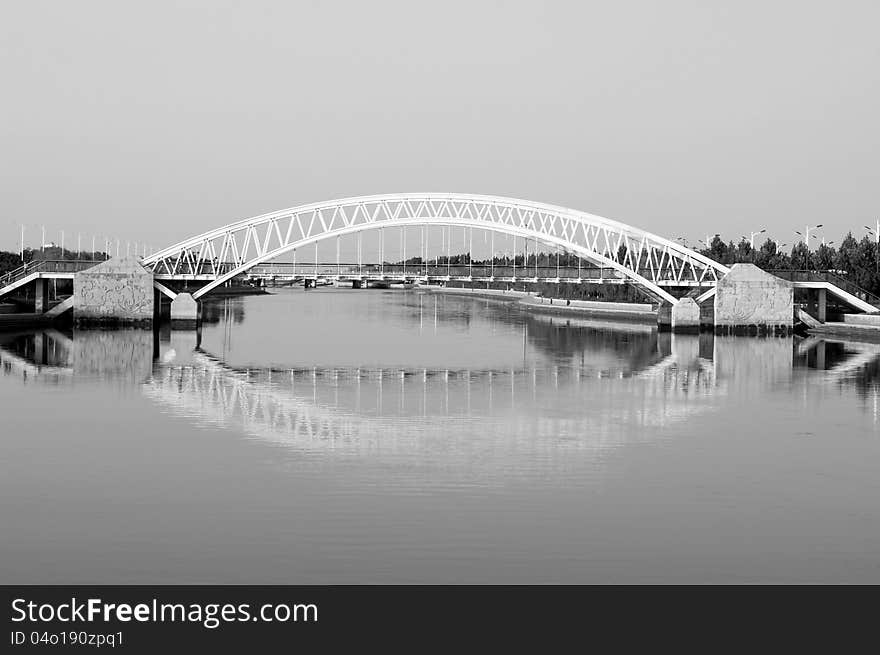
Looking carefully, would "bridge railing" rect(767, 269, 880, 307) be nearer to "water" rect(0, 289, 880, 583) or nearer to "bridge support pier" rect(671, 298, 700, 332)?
"bridge support pier" rect(671, 298, 700, 332)

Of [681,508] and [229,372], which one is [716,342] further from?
[681,508]

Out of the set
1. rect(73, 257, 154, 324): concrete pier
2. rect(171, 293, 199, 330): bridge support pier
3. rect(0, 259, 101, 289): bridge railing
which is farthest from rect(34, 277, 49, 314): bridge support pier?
rect(171, 293, 199, 330): bridge support pier

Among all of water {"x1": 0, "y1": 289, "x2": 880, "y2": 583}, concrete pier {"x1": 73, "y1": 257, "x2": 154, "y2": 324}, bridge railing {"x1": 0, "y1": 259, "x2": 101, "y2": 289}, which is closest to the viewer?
water {"x1": 0, "y1": 289, "x2": 880, "y2": 583}

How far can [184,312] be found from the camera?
256 ft

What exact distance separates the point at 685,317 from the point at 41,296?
4665 centimetres

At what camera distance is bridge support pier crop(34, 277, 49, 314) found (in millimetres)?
77125

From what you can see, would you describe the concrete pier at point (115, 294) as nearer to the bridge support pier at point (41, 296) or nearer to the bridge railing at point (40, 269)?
the bridge railing at point (40, 269)

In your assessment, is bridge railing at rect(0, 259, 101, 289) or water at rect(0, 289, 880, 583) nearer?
water at rect(0, 289, 880, 583)

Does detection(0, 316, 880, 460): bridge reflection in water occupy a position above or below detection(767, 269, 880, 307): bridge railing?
below

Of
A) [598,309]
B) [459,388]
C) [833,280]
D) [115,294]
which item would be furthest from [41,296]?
[833,280]

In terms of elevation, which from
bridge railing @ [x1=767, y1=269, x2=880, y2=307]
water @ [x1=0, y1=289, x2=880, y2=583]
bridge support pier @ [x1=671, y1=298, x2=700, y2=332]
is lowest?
water @ [x1=0, y1=289, x2=880, y2=583]

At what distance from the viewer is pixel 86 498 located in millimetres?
19625

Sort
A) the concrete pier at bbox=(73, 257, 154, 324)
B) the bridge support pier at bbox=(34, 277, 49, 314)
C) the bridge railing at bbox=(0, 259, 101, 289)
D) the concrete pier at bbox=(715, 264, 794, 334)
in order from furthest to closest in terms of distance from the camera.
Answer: the bridge support pier at bbox=(34, 277, 49, 314), the bridge railing at bbox=(0, 259, 101, 289), the concrete pier at bbox=(73, 257, 154, 324), the concrete pier at bbox=(715, 264, 794, 334)

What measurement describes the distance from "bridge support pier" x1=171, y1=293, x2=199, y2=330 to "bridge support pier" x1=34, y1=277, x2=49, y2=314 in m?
9.10
